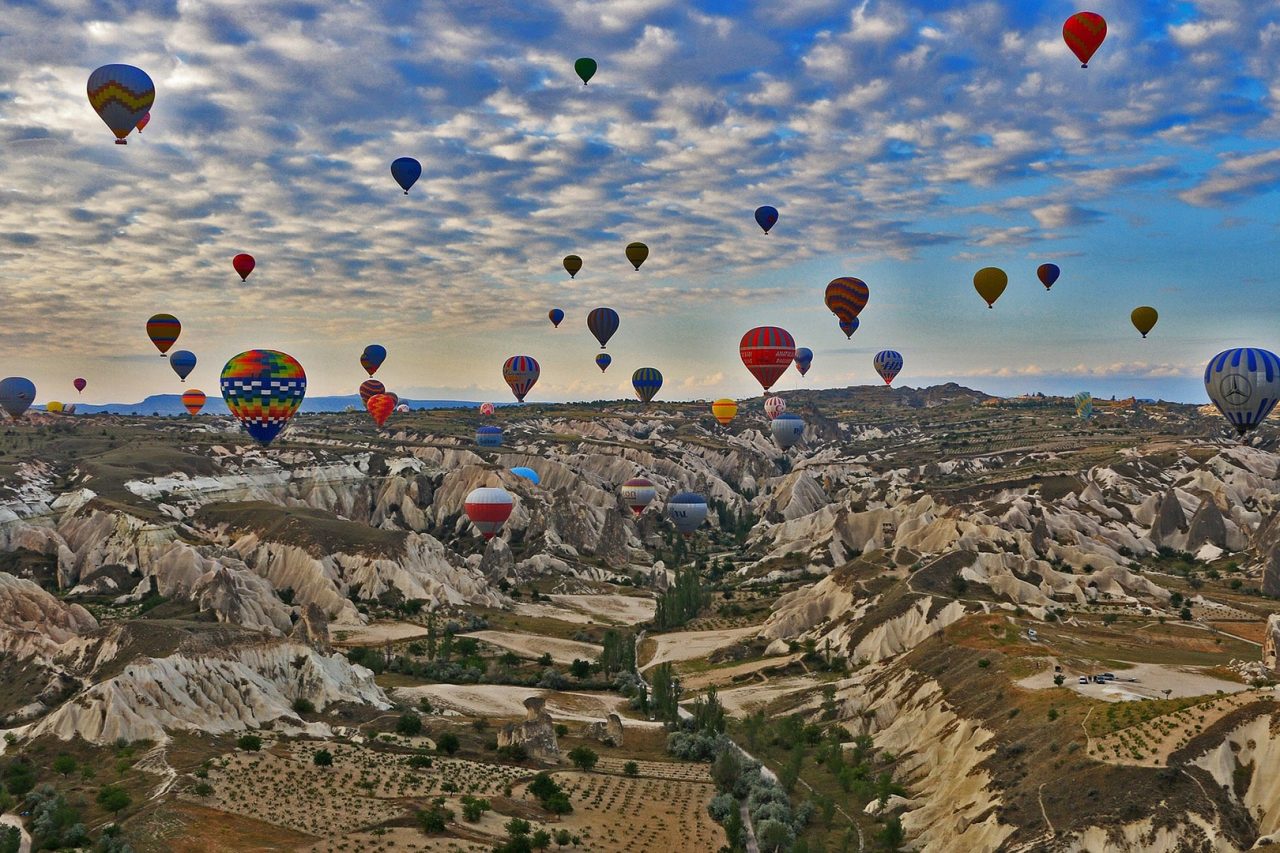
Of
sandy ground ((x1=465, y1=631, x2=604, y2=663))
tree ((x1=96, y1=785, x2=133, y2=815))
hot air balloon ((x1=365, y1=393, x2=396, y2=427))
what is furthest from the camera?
hot air balloon ((x1=365, y1=393, x2=396, y2=427))

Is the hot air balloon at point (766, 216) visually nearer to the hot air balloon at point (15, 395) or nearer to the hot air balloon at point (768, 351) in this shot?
the hot air balloon at point (768, 351)

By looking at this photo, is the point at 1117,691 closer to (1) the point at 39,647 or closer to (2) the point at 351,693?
(2) the point at 351,693

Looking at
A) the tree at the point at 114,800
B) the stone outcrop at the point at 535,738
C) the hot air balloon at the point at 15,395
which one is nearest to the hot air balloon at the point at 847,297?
the stone outcrop at the point at 535,738

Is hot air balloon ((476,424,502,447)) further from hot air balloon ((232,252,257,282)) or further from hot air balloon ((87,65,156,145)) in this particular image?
hot air balloon ((87,65,156,145))

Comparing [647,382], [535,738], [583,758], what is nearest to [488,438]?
[647,382]

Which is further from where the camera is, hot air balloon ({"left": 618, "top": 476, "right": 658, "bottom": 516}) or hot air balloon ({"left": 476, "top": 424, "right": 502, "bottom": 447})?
hot air balloon ({"left": 476, "top": 424, "right": 502, "bottom": 447})

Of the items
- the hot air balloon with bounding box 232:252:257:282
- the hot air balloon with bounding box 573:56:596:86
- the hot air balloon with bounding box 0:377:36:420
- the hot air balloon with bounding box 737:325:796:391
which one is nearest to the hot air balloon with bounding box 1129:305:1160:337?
the hot air balloon with bounding box 737:325:796:391
